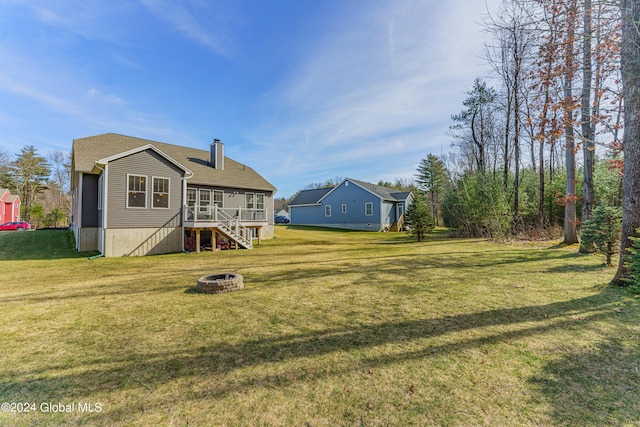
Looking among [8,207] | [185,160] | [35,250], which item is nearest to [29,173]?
[8,207]

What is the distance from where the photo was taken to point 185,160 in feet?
53.7

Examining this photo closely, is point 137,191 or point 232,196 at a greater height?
point 232,196

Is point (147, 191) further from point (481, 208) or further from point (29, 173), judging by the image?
point (29, 173)

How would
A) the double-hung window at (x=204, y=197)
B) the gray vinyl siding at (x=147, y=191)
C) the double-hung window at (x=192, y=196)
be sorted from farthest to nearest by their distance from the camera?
the double-hung window at (x=204, y=197) < the double-hung window at (x=192, y=196) < the gray vinyl siding at (x=147, y=191)

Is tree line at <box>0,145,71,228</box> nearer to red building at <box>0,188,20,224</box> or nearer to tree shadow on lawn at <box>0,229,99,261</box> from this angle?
red building at <box>0,188,20,224</box>

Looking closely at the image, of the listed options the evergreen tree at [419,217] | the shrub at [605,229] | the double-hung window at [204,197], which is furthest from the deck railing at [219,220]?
the shrub at [605,229]

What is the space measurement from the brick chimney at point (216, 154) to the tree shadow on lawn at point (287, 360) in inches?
610

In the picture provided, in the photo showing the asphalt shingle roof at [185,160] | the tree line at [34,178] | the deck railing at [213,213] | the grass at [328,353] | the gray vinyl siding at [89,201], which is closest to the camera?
the grass at [328,353]

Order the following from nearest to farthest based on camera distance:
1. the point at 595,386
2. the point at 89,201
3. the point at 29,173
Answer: the point at 595,386, the point at 89,201, the point at 29,173

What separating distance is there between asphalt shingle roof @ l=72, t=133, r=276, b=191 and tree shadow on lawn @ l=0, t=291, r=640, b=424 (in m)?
12.4

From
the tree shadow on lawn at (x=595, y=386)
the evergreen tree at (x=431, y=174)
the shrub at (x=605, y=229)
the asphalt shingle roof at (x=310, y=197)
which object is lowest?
the tree shadow on lawn at (x=595, y=386)

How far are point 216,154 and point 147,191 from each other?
5.93 metres

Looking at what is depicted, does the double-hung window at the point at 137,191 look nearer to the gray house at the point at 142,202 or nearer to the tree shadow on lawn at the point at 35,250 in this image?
the gray house at the point at 142,202

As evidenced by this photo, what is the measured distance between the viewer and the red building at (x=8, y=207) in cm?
2712
